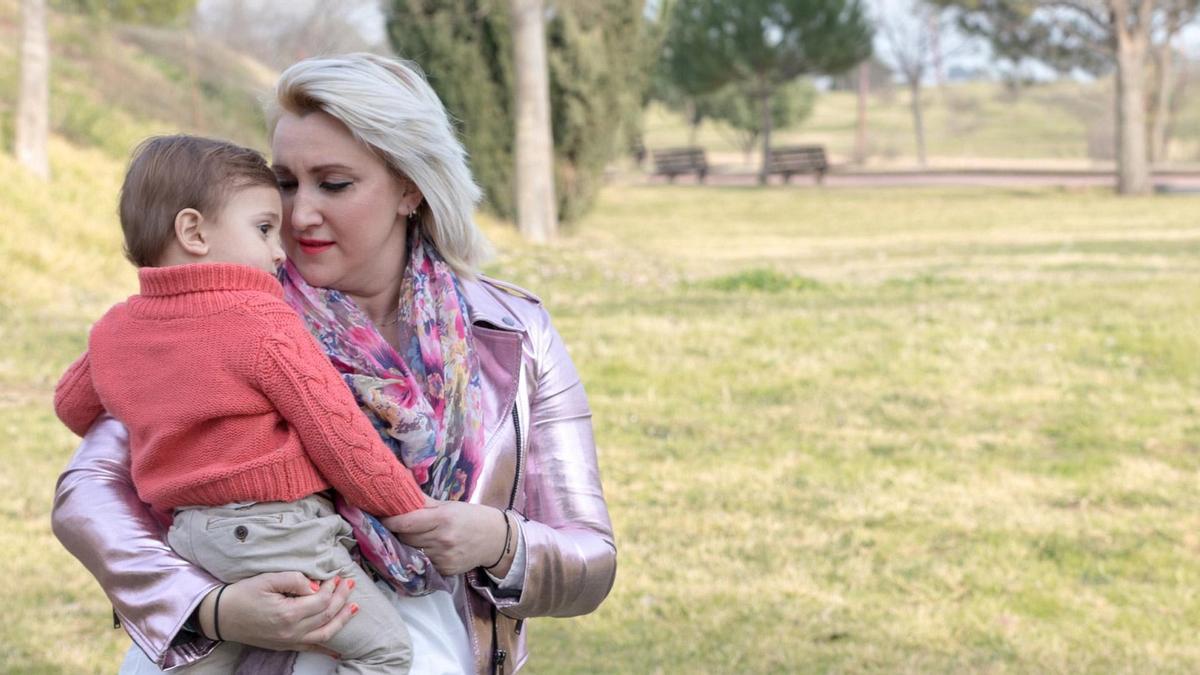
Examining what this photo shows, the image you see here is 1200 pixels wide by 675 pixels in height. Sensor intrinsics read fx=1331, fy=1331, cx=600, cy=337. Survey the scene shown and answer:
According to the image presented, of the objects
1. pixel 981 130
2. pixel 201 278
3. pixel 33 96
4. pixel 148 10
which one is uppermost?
pixel 148 10

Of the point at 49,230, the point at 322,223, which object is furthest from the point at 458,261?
the point at 49,230

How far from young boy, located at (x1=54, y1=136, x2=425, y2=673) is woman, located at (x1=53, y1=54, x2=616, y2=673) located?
0.05 m

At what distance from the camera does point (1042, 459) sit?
273 inches

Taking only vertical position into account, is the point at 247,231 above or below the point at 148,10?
below

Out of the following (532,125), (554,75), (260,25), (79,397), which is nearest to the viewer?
(79,397)

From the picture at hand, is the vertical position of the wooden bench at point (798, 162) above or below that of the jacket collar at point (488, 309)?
below

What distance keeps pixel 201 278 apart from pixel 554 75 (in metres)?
19.3

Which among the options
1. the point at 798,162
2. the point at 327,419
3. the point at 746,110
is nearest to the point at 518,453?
the point at 327,419

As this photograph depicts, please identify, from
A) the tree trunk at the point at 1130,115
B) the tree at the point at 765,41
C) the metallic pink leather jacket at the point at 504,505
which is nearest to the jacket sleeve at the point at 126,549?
the metallic pink leather jacket at the point at 504,505

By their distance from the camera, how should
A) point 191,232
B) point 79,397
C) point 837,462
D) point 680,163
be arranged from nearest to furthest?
point 191,232 → point 79,397 → point 837,462 → point 680,163

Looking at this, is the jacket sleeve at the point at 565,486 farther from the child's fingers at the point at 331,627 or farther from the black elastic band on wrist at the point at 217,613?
the black elastic band on wrist at the point at 217,613

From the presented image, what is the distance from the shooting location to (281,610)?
190cm

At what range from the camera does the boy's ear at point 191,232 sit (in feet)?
6.49

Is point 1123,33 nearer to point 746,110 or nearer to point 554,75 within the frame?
point 554,75
